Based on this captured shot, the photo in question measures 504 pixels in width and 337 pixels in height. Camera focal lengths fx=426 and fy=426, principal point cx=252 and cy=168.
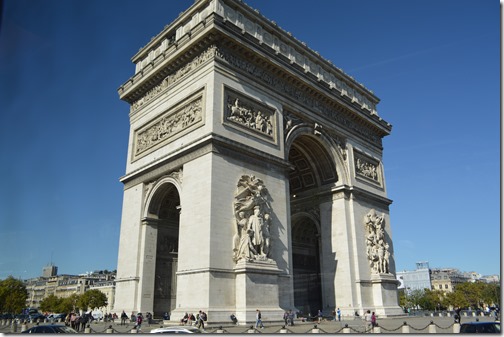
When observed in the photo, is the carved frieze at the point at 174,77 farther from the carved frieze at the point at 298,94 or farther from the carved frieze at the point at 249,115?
the carved frieze at the point at 249,115

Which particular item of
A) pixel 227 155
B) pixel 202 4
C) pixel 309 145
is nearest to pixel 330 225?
pixel 309 145

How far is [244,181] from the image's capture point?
68.3ft

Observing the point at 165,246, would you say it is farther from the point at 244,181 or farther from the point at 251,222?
the point at 244,181

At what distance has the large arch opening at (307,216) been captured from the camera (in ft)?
93.7

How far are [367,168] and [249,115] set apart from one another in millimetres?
12983

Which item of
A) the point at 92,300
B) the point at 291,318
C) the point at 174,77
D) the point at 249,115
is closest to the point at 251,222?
the point at 291,318

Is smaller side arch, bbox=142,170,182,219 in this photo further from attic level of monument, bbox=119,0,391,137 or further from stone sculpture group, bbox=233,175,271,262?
attic level of monument, bbox=119,0,391,137

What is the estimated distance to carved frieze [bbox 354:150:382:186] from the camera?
30602 millimetres

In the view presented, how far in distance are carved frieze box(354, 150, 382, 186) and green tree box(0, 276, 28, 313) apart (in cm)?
3375

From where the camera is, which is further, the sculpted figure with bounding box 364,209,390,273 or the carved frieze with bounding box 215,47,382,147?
the sculpted figure with bounding box 364,209,390,273

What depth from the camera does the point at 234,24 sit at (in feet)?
72.9

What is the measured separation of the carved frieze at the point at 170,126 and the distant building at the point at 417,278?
9313 cm

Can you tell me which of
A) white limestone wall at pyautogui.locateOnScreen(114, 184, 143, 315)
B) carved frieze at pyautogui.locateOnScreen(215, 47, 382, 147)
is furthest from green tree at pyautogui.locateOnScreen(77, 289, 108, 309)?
carved frieze at pyautogui.locateOnScreen(215, 47, 382, 147)

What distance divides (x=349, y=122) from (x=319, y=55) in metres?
5.41
